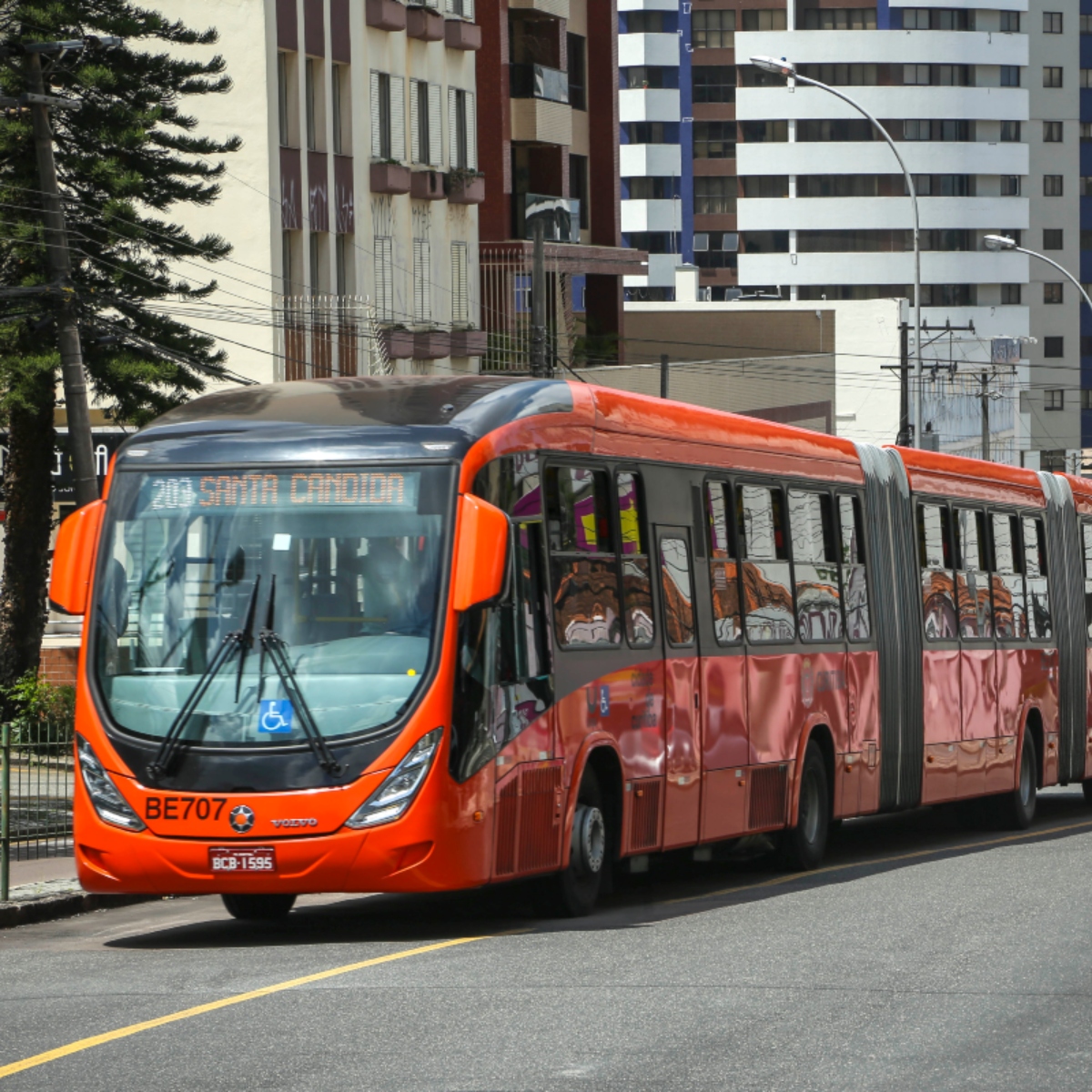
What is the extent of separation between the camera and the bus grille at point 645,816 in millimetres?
14188

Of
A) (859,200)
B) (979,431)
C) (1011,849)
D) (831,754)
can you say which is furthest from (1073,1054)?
(859,200)

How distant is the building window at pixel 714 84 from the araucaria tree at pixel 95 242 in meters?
78.9

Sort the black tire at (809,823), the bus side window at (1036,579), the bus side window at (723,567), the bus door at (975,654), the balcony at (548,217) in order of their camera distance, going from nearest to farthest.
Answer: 1. the bus side window at (723,567)
2. the black tire at (809,823)
3. the bus door at (975,654)
4. the bus side window at (1036,579)
5. the balcony at (548,217)

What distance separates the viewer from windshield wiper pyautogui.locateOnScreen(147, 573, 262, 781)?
12172 mm

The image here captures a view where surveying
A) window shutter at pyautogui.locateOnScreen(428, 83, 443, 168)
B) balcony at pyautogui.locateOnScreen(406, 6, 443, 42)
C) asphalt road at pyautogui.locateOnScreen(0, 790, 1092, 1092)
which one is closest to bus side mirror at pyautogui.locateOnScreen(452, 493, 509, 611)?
asphalt road at pyautogui.locateOnScreen(0, 790, 1092, 1092)

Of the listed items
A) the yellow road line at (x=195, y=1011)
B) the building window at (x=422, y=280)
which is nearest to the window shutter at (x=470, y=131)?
the building window at (x=422, y=280)

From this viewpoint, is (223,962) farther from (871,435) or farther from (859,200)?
(859,200)

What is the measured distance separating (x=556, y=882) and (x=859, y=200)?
99405mm

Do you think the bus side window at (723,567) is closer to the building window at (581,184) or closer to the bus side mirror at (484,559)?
the bus side mirror at (484,559)

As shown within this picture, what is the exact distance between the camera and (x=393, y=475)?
12430mm

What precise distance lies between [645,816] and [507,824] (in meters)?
2.05

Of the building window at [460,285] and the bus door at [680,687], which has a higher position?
the building window at [460,285]

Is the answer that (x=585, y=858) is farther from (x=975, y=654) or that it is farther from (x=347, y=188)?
(x=347, y=188)

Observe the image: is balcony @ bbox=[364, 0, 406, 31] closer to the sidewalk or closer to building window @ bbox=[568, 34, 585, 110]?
building window @ bbox=[568, 34, 585, 110]
